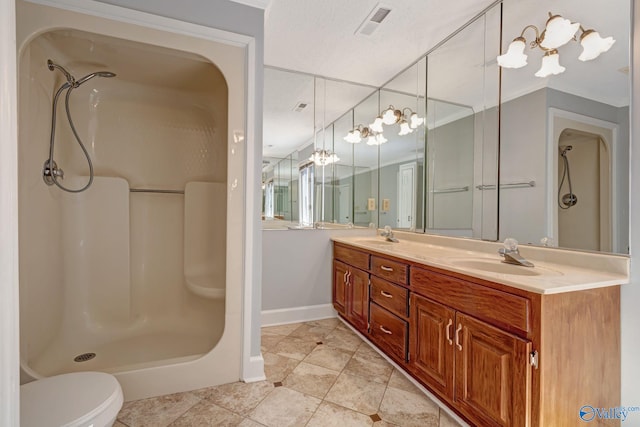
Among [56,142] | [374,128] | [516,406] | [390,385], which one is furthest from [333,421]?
[374,128]

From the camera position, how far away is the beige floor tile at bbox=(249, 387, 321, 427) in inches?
61.3

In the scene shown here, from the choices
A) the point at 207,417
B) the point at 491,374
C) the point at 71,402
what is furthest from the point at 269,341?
the point at 491,374

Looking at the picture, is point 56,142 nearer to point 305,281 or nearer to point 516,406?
point 305,281

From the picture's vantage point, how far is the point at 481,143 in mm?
2148

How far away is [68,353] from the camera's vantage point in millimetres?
1922

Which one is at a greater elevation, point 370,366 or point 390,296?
point 390,296

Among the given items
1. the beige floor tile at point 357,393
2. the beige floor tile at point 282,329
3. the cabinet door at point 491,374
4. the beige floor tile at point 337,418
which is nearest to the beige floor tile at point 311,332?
the beige floor tile at point 282,329

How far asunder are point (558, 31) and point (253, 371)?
266 cm

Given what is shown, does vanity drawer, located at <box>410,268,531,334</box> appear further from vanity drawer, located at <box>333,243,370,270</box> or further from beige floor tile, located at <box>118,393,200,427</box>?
beige floor tile, located at <box>118,393,200,427</box>

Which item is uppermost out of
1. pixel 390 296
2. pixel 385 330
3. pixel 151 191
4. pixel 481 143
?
pixel 481 143

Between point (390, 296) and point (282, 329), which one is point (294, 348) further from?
point (390, 296)

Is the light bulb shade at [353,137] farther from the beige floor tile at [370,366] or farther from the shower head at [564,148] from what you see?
the beige floor tile at [370,366]

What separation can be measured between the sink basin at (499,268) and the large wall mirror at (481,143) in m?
0.27

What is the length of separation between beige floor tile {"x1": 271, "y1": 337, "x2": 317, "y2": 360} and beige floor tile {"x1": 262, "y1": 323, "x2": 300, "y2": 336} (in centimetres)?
14
